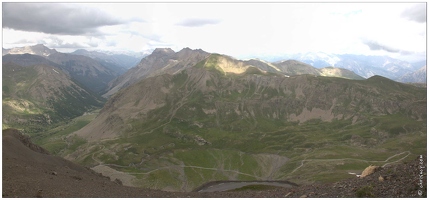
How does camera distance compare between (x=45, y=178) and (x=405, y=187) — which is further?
(x=45, y=178)

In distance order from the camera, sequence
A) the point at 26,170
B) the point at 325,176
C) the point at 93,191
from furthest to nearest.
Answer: the point at 325,176 < the point at 26,170 < the point at 93,191

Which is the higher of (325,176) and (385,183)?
(385,183)

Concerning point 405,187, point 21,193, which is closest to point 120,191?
point 21,193

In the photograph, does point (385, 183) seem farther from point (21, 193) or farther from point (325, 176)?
point (325, 176)

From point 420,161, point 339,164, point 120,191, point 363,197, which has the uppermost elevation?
point 420,161

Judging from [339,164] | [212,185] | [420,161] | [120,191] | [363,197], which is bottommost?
[212,185]

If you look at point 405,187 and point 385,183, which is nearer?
point 405,187

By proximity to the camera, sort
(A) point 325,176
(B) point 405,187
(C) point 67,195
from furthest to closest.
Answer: (A) point 325,176 < (C) point 67,195 < (B) point 405,187

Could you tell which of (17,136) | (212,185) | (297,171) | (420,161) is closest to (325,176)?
(297,171)

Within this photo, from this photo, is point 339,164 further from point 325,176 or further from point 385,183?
point 385,183

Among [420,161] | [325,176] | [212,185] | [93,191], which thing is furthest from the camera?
[212,185]
